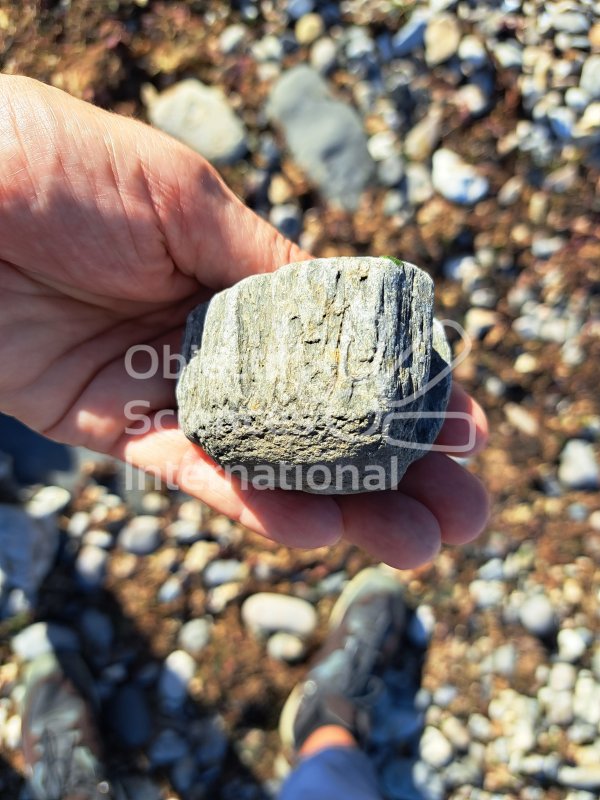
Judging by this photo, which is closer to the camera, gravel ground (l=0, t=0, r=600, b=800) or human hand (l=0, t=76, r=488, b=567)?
human hand (l=0, t=76, r=488, b=567)

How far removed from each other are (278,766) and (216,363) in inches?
94.2

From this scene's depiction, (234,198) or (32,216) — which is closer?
(32,216)

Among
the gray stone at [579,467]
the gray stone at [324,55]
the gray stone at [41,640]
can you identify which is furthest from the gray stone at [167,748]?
the gray stone at [324,55]

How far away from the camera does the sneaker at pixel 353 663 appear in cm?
370

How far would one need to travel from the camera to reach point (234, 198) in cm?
278

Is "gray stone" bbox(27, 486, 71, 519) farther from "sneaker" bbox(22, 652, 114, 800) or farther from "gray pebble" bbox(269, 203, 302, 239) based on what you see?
"gray pebble" bbox(269, 203, 302, 239)

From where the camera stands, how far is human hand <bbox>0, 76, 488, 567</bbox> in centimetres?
248

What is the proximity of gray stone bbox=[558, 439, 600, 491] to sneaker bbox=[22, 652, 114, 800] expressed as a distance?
278cm

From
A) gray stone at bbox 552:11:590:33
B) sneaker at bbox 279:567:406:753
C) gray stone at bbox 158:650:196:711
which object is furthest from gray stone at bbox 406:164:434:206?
gray stone at bbox 158:650:196:711

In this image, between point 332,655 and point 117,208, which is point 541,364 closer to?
point 332,655

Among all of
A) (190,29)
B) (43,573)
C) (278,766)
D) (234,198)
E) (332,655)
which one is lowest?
(278,766)

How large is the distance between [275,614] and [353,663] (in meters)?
0.50

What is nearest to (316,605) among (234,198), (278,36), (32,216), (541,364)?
(541,364)

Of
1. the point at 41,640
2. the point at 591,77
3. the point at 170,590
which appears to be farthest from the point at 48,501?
the point at 591,77
